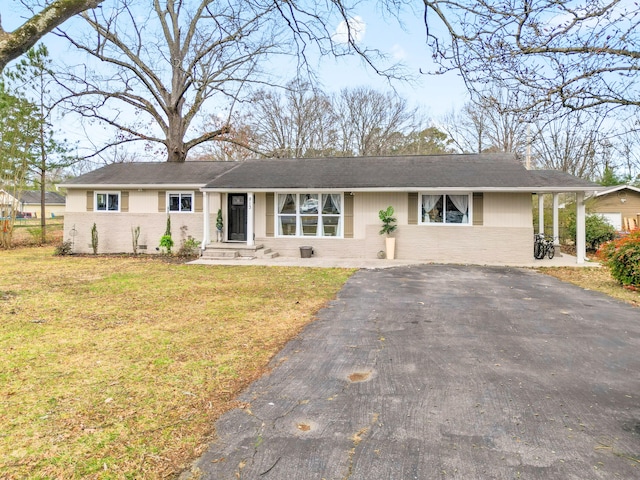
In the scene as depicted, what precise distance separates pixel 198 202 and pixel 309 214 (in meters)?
4.54

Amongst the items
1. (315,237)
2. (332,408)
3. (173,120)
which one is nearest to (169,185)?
(315,237)

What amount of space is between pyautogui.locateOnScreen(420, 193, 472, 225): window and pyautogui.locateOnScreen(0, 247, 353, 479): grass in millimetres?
5792

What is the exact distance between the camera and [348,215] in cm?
1410

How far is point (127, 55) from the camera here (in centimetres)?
2078

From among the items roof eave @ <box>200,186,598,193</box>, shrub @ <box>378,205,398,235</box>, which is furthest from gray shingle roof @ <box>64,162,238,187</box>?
shrub @ <box>378,205,398,235</box>

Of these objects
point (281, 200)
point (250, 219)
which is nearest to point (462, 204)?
point (281, 200)

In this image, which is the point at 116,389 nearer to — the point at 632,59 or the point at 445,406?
the point at 445,406

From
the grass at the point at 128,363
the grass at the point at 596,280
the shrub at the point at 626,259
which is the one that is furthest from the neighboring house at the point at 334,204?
the grass at the point at 128,363

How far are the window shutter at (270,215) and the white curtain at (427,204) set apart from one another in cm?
545

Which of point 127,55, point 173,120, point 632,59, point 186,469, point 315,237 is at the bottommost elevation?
point 186,469

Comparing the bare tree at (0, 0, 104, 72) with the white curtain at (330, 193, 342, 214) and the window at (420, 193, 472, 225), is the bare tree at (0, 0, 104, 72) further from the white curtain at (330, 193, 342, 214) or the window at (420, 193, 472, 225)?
the window at (420, 193, 472, 225)

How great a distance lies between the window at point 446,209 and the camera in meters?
13.3

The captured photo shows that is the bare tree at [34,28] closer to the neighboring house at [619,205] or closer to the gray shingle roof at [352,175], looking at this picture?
the gray shingle roof at [352,175]

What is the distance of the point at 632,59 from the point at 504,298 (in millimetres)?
4971
